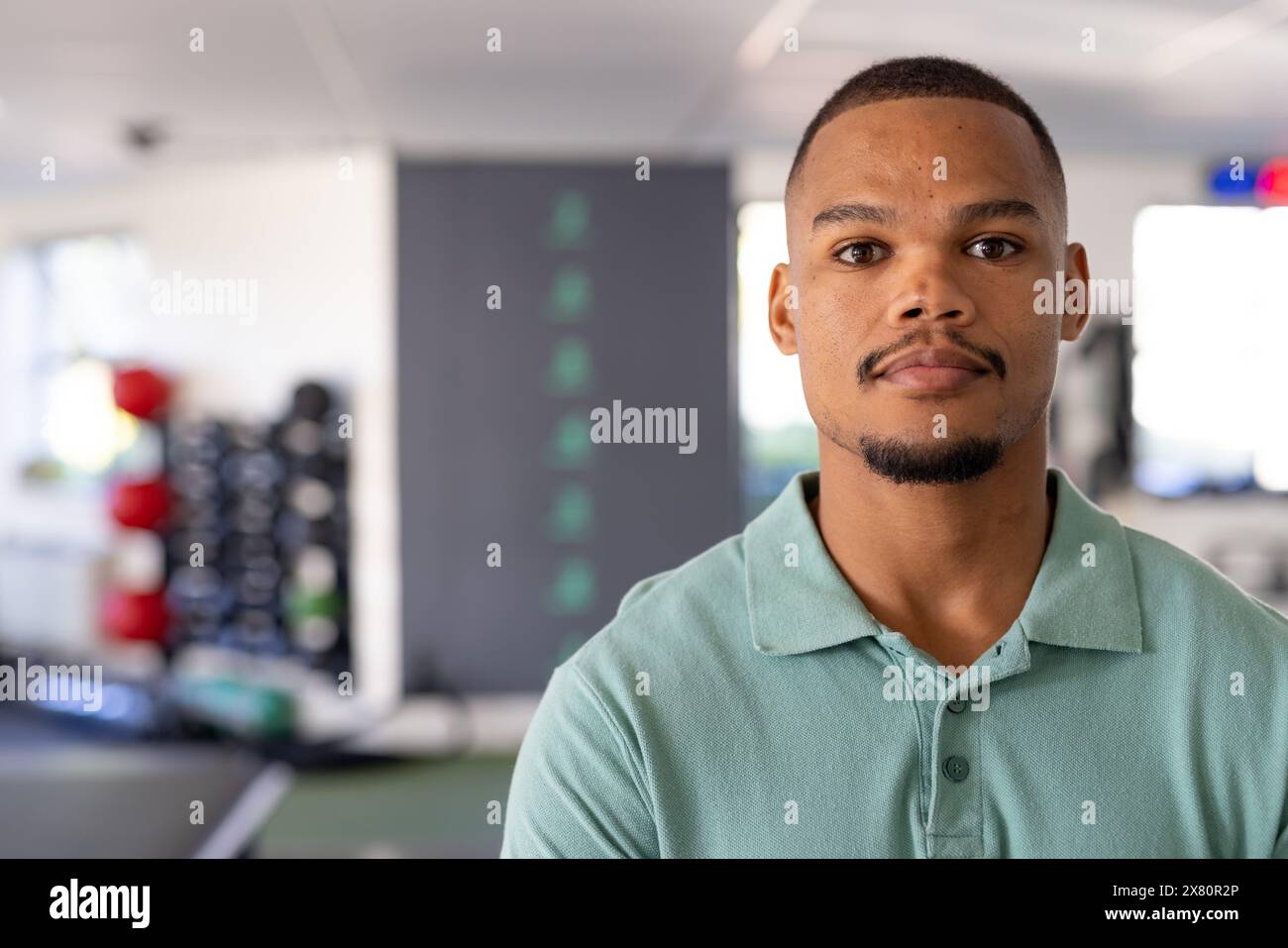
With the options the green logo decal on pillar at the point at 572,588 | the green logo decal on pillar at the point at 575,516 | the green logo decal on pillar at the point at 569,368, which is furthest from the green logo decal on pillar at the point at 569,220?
the green logo decal on pillar at the point at 572,588

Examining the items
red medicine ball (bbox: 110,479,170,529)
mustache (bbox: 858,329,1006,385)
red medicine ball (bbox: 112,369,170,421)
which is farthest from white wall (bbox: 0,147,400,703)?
mustache (bbox: 858,329,1006,385)

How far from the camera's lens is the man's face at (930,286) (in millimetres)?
713

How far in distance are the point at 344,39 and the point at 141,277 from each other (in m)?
1.65

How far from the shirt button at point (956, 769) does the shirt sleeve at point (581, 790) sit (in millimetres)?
186

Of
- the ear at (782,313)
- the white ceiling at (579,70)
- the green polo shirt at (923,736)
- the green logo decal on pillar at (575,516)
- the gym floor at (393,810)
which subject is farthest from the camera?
the green logo decal on pillar at (575,516)

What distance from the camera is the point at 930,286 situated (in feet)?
2.32

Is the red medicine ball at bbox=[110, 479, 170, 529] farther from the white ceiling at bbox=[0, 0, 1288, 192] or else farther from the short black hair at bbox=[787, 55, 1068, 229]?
the short black hair at bbox=[787, 55, 1068, 229]

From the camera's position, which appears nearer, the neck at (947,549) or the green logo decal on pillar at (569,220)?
the neck at (947,549)

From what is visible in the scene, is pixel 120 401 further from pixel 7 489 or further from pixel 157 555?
pixel 7 489

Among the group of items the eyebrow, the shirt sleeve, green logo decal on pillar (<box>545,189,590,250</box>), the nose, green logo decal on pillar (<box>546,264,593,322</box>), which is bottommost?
the shirt sleeve

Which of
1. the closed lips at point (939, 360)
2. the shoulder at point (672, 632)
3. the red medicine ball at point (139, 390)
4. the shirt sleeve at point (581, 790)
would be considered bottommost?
the shirt sleeve at point (581, 790)

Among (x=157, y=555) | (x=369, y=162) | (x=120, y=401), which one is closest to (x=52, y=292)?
(x=120, y=401)

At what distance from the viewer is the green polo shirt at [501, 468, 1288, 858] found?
0.70 metres

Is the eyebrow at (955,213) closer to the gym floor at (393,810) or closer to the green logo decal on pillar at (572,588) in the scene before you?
the gym floor at (393,810)
